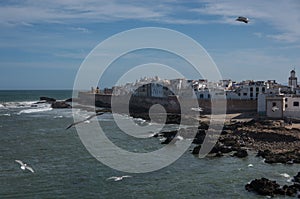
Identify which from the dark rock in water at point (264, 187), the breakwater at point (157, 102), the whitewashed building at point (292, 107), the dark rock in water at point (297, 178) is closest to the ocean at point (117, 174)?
the dark rock in water at point (264, 187)

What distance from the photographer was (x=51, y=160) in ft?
73.7

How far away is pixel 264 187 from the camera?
16.2m

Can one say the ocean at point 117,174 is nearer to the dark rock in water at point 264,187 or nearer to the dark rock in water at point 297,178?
the dark rock in water at point 264,187

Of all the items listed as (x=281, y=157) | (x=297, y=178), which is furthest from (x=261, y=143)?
(x=297, y=178)

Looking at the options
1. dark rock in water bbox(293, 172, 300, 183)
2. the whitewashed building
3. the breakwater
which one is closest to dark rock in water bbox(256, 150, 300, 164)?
dark rock in water bbox(293, 172, 300, 183)

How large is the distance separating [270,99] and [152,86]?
109ft

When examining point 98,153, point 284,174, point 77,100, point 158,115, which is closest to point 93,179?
point 98,153

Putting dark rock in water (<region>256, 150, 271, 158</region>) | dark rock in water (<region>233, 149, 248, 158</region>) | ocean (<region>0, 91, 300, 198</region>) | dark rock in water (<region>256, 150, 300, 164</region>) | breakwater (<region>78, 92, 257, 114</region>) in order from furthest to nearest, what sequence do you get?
breakwater (<region>78, 92, 257, 114</region>) → dark rock in water (<region>233, 149, 248, 158</region>) → dark rock in water (<region>256, 150, 271, 158</region>) → dark rock in water (<region>256, 150, 300, 164</region>) → ocean (<region>0, 91, 300, 198</region>)

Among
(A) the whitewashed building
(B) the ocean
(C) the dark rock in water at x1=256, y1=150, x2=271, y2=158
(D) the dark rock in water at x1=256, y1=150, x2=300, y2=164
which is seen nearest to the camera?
(B) the ocean

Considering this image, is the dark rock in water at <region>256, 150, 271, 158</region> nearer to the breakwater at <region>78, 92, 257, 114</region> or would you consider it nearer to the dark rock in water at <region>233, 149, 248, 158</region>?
the dark rock in water at <region>233, 149, 248, 158</region>

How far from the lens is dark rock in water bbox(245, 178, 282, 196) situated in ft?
52.3

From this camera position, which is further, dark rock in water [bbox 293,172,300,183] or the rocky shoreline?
dark rock in water [bbox 293,172,300,183]

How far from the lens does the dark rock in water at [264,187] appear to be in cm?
1595

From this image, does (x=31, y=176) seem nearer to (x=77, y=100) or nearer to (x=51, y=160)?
(x=51, y=160)
